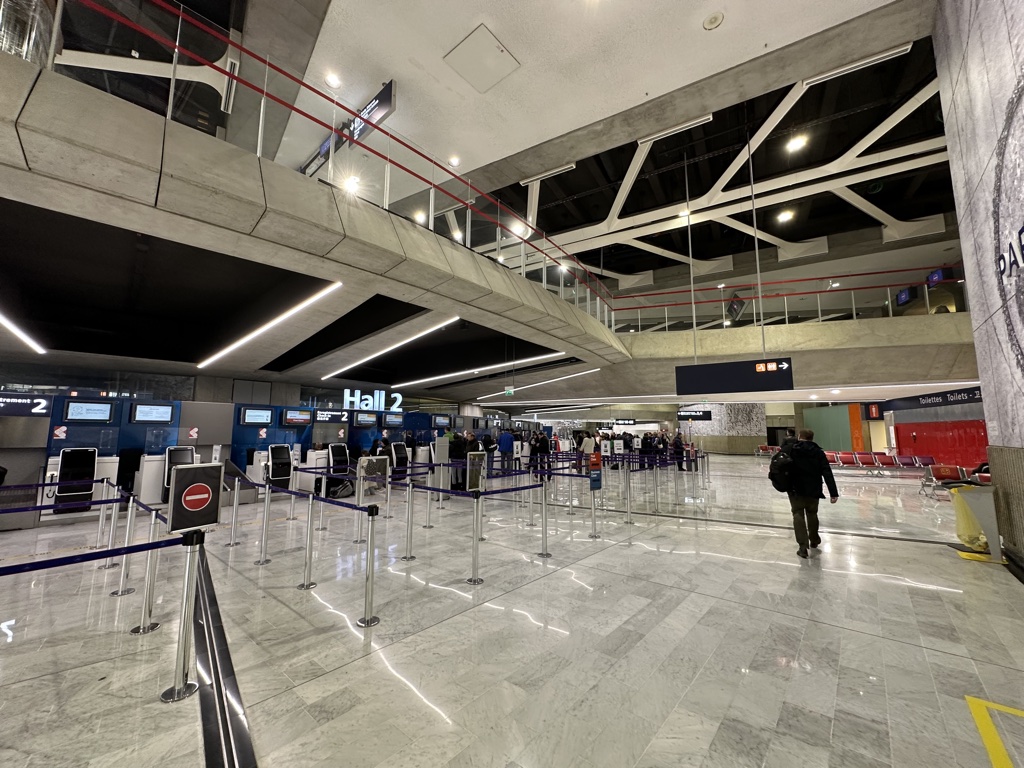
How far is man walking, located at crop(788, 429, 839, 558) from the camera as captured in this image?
18.9 ft

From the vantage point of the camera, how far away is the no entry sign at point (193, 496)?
3680mm

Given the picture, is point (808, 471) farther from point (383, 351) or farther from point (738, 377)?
point (383, 351)

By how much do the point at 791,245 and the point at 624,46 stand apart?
38.8 ft

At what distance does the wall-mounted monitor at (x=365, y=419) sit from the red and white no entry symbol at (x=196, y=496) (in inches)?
426

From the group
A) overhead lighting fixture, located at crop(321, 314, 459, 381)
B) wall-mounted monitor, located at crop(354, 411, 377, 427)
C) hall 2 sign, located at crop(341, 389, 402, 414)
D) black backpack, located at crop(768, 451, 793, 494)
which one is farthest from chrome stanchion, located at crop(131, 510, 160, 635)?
hall 2 sign, located at crop(341, 389, 402, 414)

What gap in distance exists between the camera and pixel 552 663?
9.95 ft

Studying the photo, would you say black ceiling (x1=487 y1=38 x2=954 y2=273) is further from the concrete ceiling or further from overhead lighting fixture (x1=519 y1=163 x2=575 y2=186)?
the concrete ceiling

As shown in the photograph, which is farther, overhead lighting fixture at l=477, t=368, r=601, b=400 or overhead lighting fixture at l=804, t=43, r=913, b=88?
overhead lighting fixture at l=477, t=368, r=601, b=400

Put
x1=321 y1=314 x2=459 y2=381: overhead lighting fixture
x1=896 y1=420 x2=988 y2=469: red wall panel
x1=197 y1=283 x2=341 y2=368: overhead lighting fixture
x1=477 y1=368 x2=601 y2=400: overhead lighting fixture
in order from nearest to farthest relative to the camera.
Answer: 1. x1=197 y1=283 x2=341 y2=368: overhead lighting fixture
2. x1=321 y1=314 x2=459 y2=381: overhead lighting fixture
3. x1=896 y1=420 x2=988 y2=469: red wall panel
4. x1=477 y1=368 x2=601 y2=400: overhead lighting fixture

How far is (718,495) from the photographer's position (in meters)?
11.6

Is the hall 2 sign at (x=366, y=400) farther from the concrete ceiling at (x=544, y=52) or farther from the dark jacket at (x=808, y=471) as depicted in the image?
the dark jacket at (x=808, y=471)

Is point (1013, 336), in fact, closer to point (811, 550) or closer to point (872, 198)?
point (811, 550)

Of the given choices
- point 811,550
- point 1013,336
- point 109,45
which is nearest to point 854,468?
point 811,550

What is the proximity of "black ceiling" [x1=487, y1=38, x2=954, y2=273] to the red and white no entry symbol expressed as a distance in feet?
20.6
